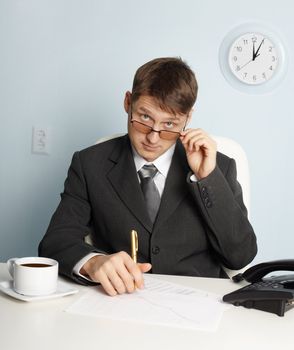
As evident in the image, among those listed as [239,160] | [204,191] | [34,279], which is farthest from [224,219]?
[34,279]

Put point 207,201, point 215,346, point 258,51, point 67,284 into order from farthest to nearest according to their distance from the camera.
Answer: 1. point 258,51
2. point 207,201
3. point 67,284
4. point 215,346

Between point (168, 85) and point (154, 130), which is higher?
point (168, 85)

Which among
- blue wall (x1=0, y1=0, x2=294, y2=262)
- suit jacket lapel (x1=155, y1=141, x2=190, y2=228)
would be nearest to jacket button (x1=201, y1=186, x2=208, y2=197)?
suit jacket lapel (x1=155, y1=141, x2=190, y2=228)

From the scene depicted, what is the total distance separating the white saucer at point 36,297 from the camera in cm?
118

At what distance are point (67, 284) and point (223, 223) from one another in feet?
1.67

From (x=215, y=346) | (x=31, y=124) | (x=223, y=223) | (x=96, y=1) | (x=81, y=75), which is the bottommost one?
(x=215, y=346)

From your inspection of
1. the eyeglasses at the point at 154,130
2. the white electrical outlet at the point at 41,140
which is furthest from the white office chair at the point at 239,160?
the white electrical outlet at the point at 41,140

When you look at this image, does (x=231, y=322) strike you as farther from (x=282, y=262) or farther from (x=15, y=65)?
(x=15, y=65)

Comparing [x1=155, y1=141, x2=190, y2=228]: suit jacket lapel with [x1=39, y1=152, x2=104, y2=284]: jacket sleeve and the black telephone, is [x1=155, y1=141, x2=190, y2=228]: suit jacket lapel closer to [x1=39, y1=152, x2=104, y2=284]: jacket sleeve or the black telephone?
[x1=39, y1=152, x2=104, y2=284]: jacket sleeve

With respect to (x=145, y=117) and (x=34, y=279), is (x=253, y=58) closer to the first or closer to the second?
(x=145, y=117)

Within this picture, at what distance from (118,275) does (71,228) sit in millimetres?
413

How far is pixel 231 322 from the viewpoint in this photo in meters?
1.11

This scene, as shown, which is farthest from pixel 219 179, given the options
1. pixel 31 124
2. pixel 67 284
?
pixel 31 124

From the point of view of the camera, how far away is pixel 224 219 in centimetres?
162
